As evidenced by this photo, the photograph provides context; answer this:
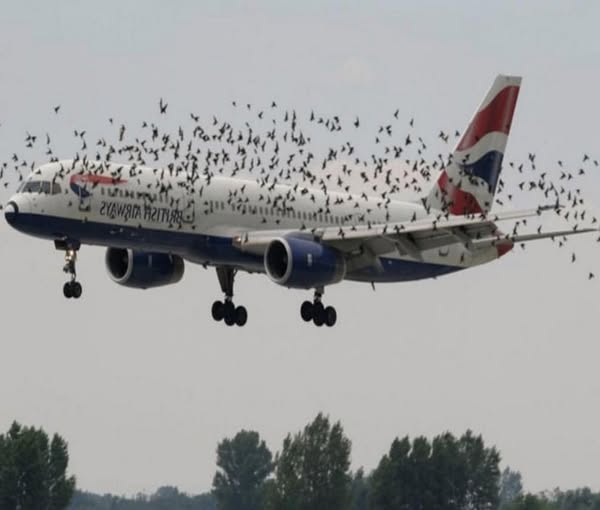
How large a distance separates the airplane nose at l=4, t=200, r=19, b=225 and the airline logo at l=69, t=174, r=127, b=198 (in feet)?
7.29

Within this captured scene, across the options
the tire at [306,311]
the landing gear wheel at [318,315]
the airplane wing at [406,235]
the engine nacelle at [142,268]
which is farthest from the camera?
the engine nacelle at [142,268]

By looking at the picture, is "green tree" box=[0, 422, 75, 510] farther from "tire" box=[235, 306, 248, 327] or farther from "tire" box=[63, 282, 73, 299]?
"tire" box=[63, 282, 73, 299]

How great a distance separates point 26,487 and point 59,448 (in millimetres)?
6657

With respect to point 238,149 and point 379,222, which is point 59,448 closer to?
point 379,222

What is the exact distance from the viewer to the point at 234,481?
187 m

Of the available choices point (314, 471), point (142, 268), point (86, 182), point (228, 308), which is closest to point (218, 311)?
point (228, 308)

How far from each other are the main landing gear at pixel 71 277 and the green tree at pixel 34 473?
5561 cm

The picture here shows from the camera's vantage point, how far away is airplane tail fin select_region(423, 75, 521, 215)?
A: 4451 inches

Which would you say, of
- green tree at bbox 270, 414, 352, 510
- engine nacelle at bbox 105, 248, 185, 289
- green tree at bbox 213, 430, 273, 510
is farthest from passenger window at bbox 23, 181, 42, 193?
green tree at bbox 213, 430, 273, 510

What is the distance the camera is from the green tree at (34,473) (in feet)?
495

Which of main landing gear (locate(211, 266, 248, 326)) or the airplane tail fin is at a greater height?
the airplane tail fin

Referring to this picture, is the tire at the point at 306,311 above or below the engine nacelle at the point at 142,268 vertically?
below

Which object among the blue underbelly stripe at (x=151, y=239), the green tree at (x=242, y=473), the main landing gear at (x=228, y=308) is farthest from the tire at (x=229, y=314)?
A: the green tree at (x=242, y=473)

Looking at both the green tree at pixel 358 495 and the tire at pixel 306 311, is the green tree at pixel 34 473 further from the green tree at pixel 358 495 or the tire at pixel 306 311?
the tire at pixel 306 311
